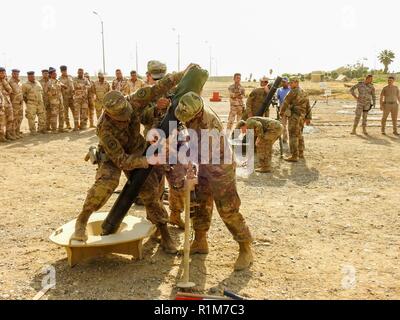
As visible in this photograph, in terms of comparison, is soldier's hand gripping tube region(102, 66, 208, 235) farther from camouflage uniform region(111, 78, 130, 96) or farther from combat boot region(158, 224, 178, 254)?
camouflage uniform region(111, 78, 130, 96)

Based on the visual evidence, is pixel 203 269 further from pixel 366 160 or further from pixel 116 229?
pixel 366 160

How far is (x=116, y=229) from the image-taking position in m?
4.70

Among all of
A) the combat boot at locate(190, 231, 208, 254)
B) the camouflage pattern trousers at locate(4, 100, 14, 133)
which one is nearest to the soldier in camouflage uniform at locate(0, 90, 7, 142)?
the camouflage pattern trousers at locate(4, 100, 14, 133)

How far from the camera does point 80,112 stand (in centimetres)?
1537

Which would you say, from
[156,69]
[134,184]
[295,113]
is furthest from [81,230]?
[295,113]

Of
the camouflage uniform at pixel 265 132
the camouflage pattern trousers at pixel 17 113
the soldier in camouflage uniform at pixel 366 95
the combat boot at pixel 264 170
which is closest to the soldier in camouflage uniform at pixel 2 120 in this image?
the camouflage pattern trousers at pixel 17 113

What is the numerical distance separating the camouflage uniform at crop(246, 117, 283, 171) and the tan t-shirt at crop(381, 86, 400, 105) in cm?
701

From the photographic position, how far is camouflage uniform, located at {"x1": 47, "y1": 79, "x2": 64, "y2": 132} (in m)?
14.0

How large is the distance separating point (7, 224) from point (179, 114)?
3.38 m

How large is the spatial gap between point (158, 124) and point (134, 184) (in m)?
0.79

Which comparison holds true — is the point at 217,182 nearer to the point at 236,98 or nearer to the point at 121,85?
the point at 236,98

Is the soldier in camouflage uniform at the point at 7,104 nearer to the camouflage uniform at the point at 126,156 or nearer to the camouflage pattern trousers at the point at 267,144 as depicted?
the camouflage pattern trousers at the point at 267,144
